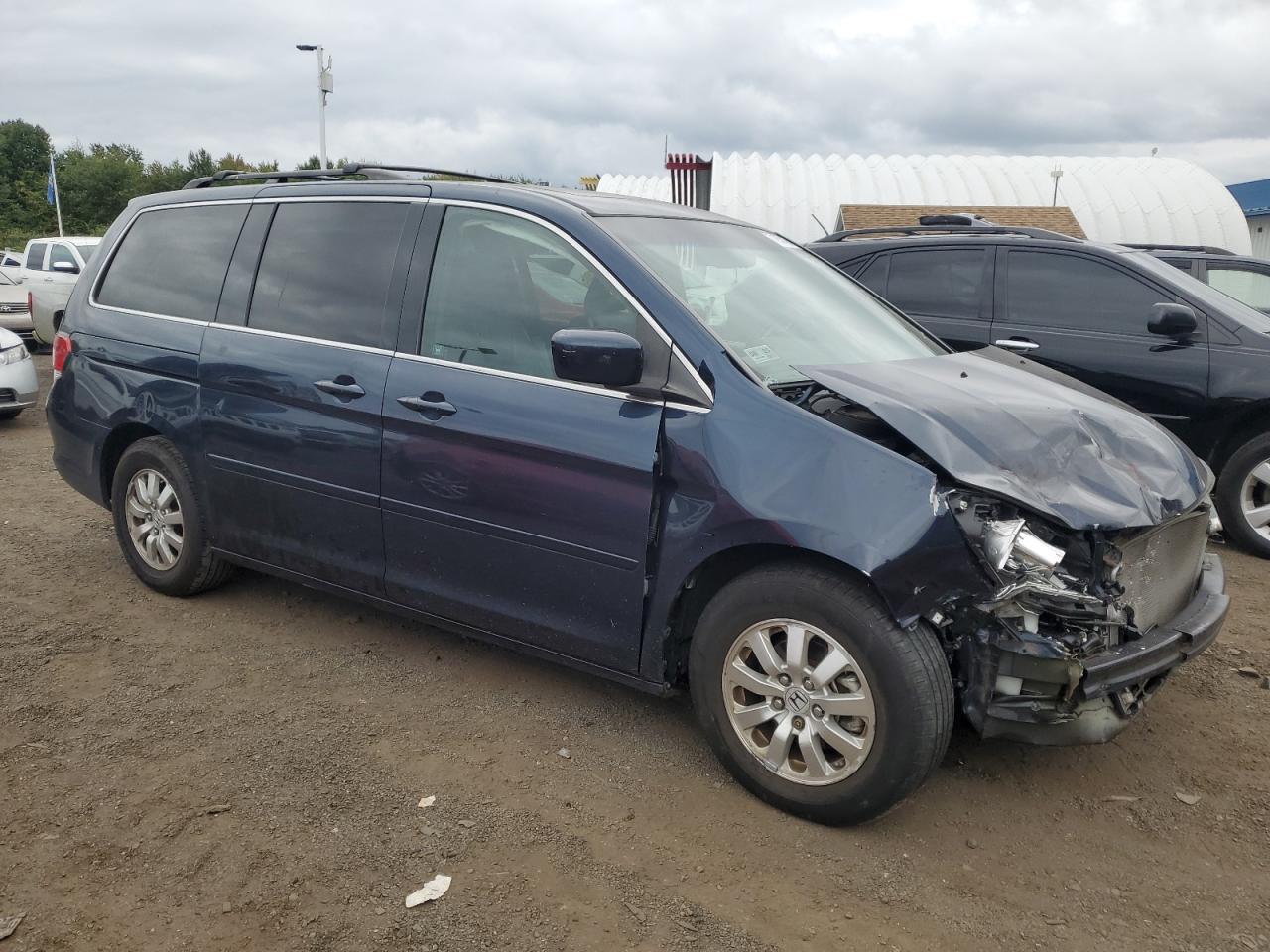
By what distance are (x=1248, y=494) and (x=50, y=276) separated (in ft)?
51.7

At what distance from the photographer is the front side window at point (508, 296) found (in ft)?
11.6

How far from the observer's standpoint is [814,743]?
121 inches

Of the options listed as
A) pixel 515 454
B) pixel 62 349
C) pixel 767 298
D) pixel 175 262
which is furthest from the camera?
pixel 62 349

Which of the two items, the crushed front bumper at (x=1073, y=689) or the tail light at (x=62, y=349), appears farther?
the tail light at (x=62, y=349)

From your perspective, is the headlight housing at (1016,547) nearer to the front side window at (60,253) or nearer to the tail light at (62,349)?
the tail light at (62,349)

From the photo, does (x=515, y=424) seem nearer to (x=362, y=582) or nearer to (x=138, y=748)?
(x=362, y=582)

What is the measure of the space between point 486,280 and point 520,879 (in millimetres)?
2066

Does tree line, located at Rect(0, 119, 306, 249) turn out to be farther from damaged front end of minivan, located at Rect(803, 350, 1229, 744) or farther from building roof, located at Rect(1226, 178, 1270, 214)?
damaged front end of minivan, located at Rect(803, 350, 1229, 744)

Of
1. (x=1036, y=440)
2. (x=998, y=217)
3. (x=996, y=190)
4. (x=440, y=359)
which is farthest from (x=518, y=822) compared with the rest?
(x=996, y=190)

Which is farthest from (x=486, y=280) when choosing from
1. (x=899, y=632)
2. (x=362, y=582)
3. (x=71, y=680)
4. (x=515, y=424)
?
(x=71, y=680)

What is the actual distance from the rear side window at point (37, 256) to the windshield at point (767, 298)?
1546cm

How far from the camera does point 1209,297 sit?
636cm

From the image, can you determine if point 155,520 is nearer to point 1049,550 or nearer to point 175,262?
point 175,262

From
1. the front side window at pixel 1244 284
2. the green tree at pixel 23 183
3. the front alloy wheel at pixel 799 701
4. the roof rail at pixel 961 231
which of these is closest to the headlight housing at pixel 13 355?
the roof rail at pixel 961 231
